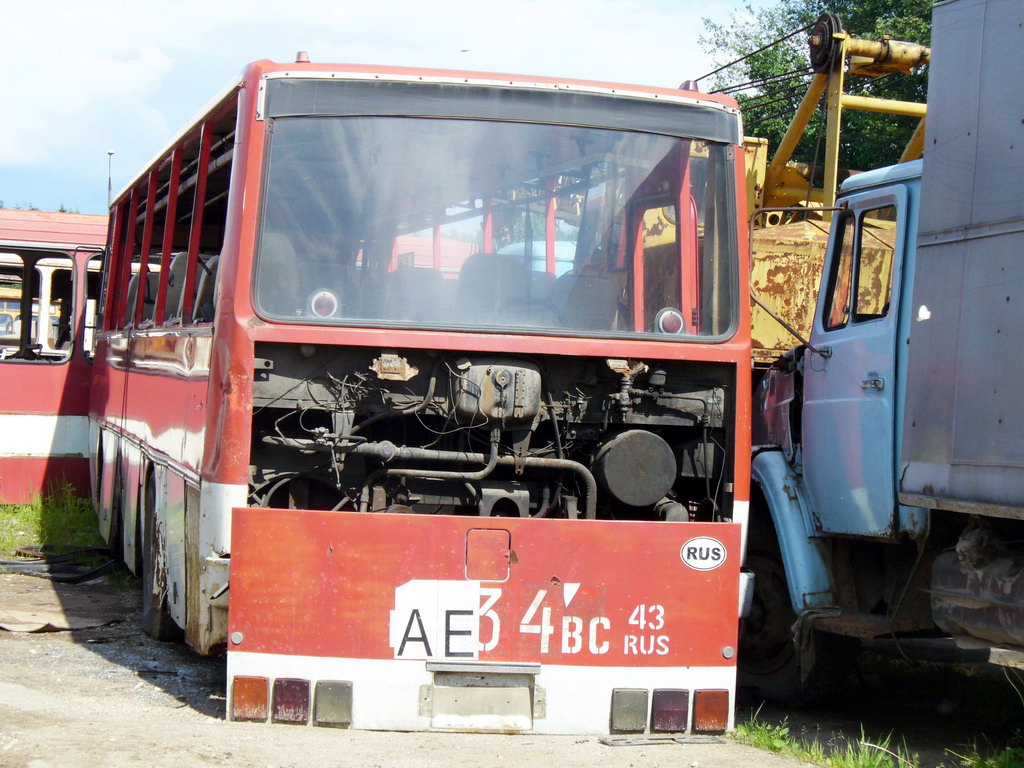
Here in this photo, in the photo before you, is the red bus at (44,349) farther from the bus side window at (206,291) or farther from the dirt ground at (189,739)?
the bus side window at (206,291)

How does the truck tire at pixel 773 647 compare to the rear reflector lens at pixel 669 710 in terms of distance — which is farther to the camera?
the truck tire at pixel 773 647

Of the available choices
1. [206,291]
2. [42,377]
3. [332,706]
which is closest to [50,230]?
[42,377]

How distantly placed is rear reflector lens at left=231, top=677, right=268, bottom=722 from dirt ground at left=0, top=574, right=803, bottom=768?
5 cm

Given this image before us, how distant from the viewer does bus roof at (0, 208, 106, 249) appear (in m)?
12.9

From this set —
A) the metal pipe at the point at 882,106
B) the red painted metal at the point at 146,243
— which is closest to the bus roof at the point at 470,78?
the red painted metal at the point at 146,243

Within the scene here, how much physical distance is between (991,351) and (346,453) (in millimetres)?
2709

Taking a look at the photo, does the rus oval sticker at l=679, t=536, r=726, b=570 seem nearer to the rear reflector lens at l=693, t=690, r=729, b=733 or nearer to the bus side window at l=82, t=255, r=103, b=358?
the rear reflector lens at l=693, t=690, r=729, b=733

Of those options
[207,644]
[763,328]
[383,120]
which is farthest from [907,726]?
[383,120]

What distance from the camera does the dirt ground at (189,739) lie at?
187 inches

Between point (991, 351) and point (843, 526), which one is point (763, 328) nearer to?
point (843, 526)

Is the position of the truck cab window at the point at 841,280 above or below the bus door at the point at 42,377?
above

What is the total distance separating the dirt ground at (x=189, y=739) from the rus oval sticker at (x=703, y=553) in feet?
2.43

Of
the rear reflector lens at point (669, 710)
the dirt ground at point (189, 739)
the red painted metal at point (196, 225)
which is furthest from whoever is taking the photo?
the red painted metal at point (196, 225)

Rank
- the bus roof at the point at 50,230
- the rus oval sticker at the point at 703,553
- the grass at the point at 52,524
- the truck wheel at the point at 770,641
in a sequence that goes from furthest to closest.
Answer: the bus roof at the point at 50,230, the grass at the point at 52,524, the truck wheel at the point at 770,641, the rus oval sticker at the point at 703,553
